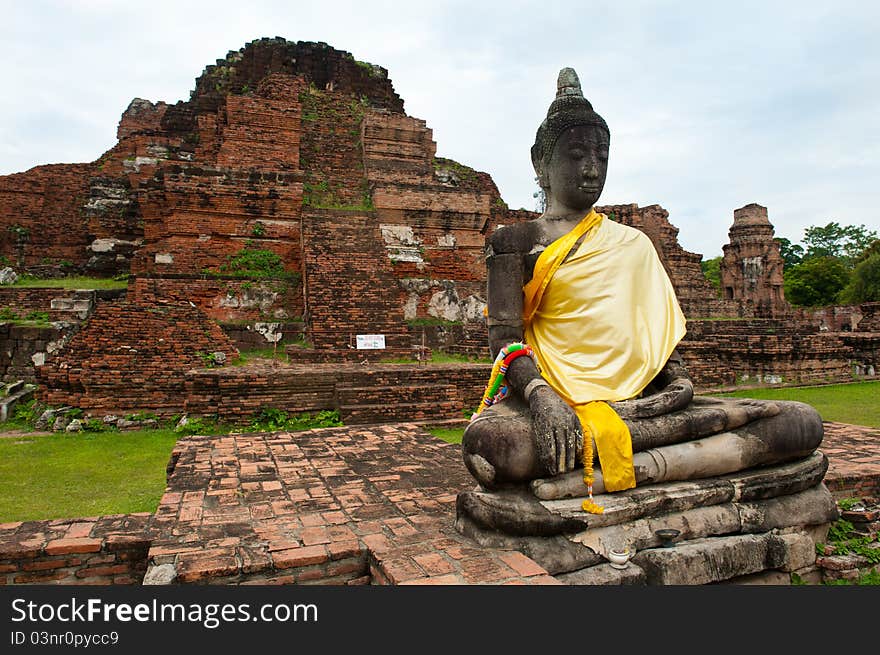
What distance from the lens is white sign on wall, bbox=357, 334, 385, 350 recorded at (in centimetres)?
938

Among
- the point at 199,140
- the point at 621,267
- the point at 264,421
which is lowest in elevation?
the point at 264,421

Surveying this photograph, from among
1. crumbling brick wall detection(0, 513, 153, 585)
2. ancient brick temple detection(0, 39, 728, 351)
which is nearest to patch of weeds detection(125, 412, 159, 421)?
ancient brick temple detection(0, 39, 728, 351)

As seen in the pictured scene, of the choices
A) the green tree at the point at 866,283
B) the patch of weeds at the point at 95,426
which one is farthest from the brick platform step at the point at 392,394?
the green tree at the point at 866,283

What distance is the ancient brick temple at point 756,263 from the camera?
926 inches

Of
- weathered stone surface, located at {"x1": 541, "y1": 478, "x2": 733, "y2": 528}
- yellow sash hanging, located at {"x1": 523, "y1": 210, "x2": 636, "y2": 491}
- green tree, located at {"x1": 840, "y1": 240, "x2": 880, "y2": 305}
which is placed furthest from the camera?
green tree, located at {"x1": 840, "y1": 240, "x2": 880, "y2": 305}

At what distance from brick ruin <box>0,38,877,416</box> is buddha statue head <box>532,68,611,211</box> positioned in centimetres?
454

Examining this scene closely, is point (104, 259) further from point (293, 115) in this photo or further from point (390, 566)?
point (390, 566)

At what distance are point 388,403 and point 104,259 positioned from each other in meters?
10.6

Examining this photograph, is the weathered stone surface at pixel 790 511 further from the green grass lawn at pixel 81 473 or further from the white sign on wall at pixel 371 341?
the white sign on wall at pixel 371 341

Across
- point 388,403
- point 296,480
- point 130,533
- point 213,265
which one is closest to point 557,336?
point 296,480

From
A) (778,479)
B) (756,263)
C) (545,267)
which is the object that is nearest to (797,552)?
(778,479)

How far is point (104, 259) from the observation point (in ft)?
48.1

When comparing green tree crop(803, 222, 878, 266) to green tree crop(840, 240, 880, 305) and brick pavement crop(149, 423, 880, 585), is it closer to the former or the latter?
green tree crop(840, 240, 880, 305)

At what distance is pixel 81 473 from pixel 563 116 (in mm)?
5019
